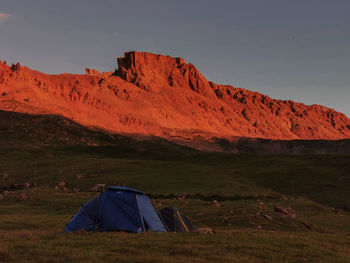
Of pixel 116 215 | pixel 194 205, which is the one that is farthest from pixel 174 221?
pixel 194 205

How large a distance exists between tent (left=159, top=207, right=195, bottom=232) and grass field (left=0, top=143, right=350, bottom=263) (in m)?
2.03

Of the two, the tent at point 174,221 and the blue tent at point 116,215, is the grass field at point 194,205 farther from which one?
the tent at point 174,221

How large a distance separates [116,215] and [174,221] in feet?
10.7

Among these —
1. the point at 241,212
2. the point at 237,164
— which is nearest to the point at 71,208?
the point at 241,212

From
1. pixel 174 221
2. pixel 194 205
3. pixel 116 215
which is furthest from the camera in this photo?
pixel 194 205

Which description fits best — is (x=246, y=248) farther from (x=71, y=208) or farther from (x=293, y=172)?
A: (x=293, y=172)

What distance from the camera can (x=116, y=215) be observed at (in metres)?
17.8

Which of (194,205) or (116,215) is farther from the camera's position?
(194,205)

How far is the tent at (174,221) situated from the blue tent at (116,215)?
38.2 inches

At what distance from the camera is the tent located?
19156mm

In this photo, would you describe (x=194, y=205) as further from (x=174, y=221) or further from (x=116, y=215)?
(x=116, y=215)

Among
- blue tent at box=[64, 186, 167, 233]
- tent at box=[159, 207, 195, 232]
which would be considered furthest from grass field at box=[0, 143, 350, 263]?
tent at box=[159, 207, 195, 232]

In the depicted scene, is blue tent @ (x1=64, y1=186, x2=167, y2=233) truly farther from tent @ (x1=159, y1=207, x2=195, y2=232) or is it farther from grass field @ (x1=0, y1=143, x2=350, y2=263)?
grass field @ (x1=0, y1=143, x2=350, y2=263)

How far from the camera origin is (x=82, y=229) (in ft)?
56.6
